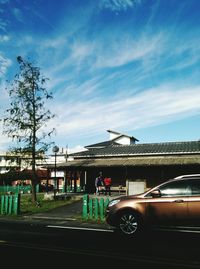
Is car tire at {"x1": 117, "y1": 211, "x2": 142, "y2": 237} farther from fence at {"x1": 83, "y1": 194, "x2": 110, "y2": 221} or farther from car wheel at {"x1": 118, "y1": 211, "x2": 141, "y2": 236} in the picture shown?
fence at {"x1": 83, "y1": 194, "x2": 110, "y2": 221}

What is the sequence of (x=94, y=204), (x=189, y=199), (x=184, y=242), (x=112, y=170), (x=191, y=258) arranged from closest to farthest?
(x=191, y=258), (x=184, y=242), (x=189, y=199), (x=94, y=204), (x=112, y=170)

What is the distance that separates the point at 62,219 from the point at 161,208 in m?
7.14

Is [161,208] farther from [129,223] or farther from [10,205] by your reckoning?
[10,205]

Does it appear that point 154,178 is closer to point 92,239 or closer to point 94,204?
point 94,204

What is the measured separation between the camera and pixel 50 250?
25.0 feet

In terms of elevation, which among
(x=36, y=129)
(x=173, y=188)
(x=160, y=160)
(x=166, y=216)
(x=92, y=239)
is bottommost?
(x=92, y=239)

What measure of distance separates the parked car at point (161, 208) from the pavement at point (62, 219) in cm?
213

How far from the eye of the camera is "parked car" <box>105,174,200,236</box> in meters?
9.36

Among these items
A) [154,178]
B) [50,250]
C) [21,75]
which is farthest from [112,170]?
[50,250]

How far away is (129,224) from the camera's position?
9969 mm

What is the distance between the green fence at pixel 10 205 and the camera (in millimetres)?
18125

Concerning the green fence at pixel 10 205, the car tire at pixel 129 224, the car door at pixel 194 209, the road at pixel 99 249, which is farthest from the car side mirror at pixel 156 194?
the green fence at pixel 10 205

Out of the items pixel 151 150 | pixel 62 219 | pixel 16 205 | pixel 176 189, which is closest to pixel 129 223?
pixel 176 189

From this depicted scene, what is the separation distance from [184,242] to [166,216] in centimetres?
104
